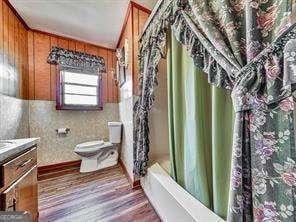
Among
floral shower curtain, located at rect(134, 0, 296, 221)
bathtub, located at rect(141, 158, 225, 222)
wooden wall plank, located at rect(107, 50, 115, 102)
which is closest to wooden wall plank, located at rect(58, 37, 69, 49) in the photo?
wooden wall plank, located at rect(107, 50, 115, 102)

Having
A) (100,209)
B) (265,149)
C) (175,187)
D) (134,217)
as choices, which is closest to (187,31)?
(265,149)

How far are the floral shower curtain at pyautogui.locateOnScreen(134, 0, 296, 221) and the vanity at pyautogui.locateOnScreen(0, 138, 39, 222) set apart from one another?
1238mm

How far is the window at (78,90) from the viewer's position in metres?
3.21

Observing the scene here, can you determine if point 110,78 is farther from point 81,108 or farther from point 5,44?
point 5,44

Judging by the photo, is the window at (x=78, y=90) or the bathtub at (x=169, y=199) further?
the window at (x=78, y=90)

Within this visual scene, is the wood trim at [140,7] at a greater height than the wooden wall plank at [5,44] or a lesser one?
greater

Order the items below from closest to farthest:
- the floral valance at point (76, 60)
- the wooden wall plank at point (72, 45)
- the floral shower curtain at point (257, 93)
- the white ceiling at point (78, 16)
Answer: the floral shower curtain at point (257, 93) → the white ceiling at point (78, 16) → the floral valance at point (76, 60) → the wooden wall plank at point (72, 45)

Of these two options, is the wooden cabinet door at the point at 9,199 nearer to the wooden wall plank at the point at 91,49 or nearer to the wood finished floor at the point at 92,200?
the wood finished floor at the point at 92,200

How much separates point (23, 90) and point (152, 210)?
8.35ft

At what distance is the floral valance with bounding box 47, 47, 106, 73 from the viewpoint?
3109mm

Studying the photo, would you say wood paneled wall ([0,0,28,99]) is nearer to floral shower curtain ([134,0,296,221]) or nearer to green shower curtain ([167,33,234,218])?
green shower curtain ([167,33,234,218])

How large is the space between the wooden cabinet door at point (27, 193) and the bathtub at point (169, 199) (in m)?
1.05

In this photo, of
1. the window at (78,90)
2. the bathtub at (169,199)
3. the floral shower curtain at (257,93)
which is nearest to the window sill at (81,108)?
the window at (78,90)

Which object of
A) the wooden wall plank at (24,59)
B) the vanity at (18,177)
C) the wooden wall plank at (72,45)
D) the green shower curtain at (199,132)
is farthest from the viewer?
the wooden wall plank at (72,45)
